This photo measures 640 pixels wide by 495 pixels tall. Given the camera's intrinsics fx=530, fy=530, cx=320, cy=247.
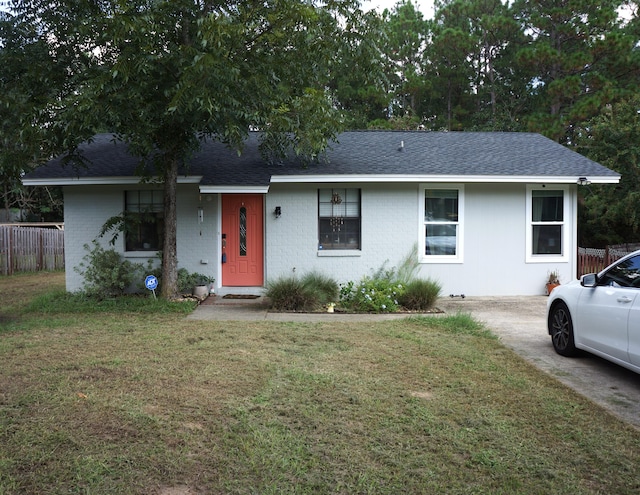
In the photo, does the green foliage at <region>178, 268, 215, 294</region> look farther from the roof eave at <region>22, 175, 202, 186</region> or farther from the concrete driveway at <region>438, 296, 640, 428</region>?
the concrete driveway at <region>438, 296, 640, 428</region>

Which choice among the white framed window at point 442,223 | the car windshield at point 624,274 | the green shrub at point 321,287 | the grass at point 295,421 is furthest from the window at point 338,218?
the car windshield at point 624,274

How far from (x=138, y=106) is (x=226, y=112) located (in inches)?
54.7

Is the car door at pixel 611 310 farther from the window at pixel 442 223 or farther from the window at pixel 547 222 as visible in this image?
the window at pixel 547 222

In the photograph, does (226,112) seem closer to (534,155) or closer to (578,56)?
(534,155)

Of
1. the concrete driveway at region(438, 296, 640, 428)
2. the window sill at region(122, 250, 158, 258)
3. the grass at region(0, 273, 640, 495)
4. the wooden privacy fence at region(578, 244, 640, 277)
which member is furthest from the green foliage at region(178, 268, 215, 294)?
the wooden privacy fence at region(578, 244, 640, 277)

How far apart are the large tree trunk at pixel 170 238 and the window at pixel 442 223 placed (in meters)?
5.48

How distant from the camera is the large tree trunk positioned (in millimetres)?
Result: 10547

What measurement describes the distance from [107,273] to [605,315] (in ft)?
29.1

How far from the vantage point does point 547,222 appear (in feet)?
40.2

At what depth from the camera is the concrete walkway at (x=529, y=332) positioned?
5.27 meters

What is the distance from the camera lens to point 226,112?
8.59 m

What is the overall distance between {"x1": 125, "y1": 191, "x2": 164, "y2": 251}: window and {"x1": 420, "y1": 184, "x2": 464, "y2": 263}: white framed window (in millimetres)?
5946

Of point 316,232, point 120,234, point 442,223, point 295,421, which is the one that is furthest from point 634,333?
point 120,234

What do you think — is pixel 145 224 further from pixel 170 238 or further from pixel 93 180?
pixel 170 238
